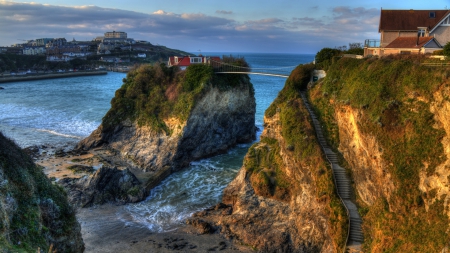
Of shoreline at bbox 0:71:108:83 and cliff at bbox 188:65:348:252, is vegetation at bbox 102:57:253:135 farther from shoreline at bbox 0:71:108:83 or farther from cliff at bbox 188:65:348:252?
shoreline at bbox 0:71:108:83

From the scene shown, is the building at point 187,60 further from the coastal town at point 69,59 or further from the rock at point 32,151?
the coastal town at point 69,59

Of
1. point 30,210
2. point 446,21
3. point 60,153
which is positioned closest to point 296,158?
point 30,210

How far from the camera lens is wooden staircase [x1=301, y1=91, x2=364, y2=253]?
20859 millimetres

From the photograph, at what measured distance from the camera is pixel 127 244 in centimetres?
2478

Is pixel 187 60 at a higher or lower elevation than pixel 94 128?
higher

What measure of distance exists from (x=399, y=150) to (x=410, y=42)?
15.0 meters

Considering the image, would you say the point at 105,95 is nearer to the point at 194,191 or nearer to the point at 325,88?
the point at 194,191

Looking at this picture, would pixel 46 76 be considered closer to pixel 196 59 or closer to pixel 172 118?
pixel 196 59

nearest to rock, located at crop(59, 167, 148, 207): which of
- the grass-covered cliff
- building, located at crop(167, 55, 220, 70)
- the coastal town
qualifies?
the grass-covered cliff

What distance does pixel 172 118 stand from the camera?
41875mm

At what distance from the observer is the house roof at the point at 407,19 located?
32750 mm

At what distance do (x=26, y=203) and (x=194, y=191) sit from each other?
18.3 metres

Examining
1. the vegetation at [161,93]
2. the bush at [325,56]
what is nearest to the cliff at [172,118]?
the vegetation at [161,93]

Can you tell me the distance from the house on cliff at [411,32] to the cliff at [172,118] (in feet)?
59.4
